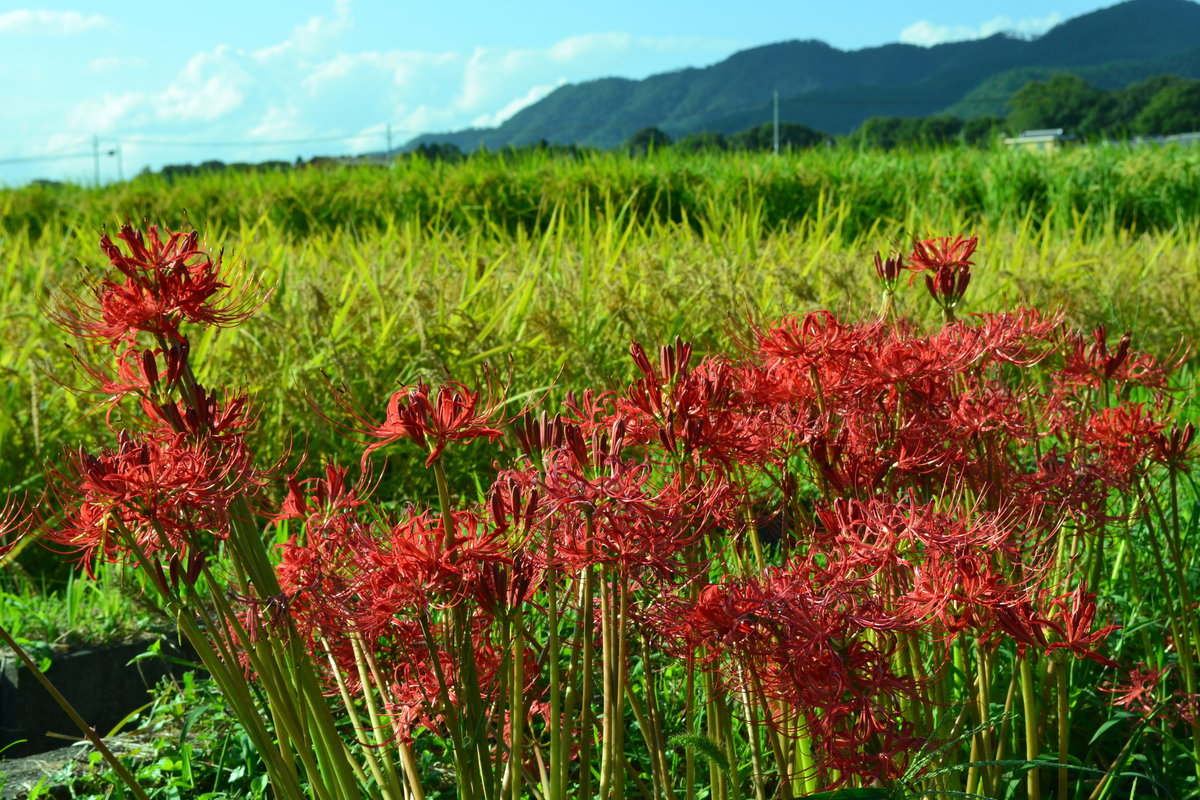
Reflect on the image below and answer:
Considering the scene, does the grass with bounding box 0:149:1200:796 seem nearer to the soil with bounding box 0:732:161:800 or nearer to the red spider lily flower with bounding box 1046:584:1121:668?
the soil with bounding box 0:732:161:800

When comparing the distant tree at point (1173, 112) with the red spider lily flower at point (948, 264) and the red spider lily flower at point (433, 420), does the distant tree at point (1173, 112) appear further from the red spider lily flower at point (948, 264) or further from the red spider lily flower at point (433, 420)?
the red spider lily flower at point (433, 420)

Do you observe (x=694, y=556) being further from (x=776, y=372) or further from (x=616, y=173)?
(x=616, y=173)

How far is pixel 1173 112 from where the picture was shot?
92.3 metres

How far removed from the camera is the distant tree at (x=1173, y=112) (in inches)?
3533

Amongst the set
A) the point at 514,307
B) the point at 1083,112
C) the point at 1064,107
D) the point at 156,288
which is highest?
the point at 1064,107

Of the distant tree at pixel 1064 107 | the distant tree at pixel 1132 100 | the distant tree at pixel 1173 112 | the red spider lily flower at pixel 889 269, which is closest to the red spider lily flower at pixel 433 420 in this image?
the red spider lily flower at pixel 889 269

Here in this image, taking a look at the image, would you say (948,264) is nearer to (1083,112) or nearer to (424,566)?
(424,566)

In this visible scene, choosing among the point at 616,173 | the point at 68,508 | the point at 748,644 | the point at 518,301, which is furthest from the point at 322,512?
the point at 616,173

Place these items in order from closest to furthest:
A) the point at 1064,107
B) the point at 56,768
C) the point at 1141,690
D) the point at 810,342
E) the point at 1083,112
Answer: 1. the point at 810,342
2. the point at 1141,690
3. the point at 56,768
4. the point at 1083,112
5. the point at 1064,107

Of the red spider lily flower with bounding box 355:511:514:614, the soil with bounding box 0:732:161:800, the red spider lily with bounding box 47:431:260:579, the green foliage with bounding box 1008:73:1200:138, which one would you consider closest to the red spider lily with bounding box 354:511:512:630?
the red spider lily flower with bounding box 355:511:514:614

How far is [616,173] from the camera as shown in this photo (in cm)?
927

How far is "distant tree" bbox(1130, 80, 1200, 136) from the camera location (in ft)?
294

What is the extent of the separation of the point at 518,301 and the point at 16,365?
5.80ft

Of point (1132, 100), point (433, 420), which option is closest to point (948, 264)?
point (433, 420)
